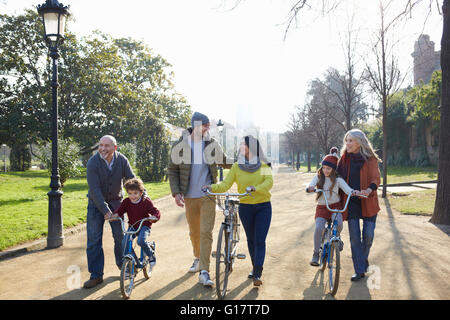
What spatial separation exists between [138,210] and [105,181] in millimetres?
636

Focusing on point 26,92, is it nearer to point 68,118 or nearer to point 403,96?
point 68,118

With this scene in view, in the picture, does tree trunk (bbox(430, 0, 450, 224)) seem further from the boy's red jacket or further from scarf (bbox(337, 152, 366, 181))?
the boy's red jacket

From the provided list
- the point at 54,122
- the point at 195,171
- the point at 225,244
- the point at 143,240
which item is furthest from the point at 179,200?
the point at 54,122

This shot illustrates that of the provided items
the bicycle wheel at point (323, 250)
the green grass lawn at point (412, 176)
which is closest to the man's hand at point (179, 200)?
the bicycle wheel at point (323, 250)

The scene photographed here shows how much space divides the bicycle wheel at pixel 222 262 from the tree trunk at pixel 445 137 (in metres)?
6.42

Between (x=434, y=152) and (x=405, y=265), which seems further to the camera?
(x=434, y=152)

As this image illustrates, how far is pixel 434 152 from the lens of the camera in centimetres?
2911

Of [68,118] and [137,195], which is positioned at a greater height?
[68,118]

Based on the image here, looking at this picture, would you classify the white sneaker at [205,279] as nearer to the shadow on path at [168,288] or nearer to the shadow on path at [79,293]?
the shadow on path at [168,288]

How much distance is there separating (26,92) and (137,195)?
2592 centimetres

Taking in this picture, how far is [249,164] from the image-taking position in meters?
4.34

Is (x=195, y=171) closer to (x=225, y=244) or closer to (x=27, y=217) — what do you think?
(x=225, y=244)

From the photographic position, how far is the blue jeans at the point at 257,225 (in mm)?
4230
